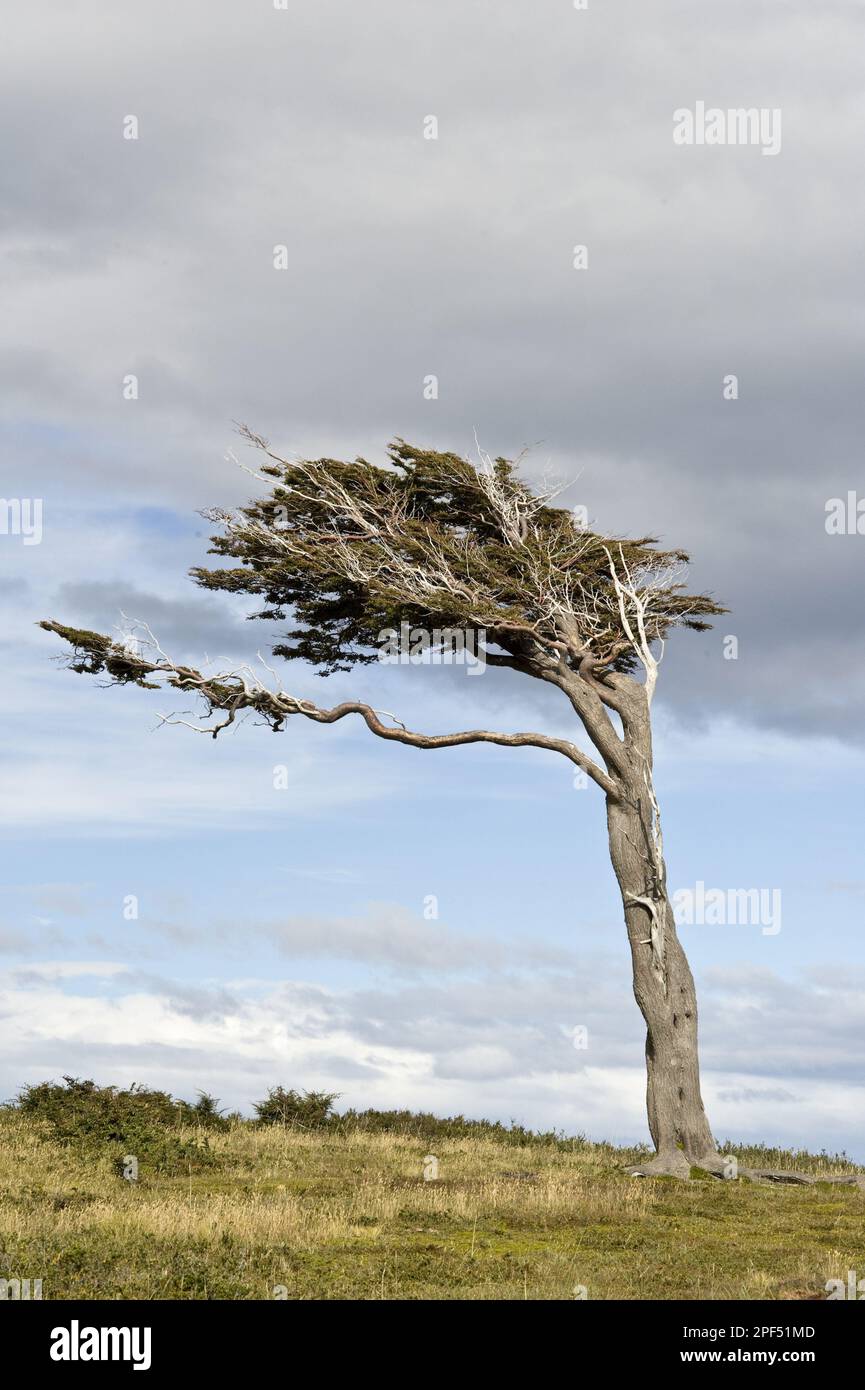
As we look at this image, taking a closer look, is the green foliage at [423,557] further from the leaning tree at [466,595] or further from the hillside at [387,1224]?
the hillside at [387,1224]

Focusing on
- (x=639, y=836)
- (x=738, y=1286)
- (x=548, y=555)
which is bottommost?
(x=738, y=1286)

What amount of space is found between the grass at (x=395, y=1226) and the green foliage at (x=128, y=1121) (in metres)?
0.26

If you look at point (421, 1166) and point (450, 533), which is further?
point (450, 533)

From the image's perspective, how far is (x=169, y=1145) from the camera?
864 inches

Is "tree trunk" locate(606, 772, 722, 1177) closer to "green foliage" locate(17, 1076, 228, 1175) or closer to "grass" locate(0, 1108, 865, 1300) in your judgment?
"grass" locate(0, 1108, 865, 1300)

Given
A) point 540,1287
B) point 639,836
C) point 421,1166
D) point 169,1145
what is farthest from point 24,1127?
point 540,1287

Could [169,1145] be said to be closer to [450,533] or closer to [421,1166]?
[421,1166]

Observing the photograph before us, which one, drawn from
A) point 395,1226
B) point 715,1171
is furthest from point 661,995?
point 395,1226

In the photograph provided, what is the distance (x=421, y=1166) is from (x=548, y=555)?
11.7 metres

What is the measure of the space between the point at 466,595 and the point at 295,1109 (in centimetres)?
1120

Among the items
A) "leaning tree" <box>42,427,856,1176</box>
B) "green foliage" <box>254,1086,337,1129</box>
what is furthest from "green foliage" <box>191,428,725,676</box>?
"green foliage" <box>254,1086,337,1129</box>

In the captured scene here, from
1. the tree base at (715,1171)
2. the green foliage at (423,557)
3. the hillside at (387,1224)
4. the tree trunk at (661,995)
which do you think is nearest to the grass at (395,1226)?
the hillside at (387,1224)

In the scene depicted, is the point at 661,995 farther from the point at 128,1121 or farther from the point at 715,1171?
the point at 128,1121
